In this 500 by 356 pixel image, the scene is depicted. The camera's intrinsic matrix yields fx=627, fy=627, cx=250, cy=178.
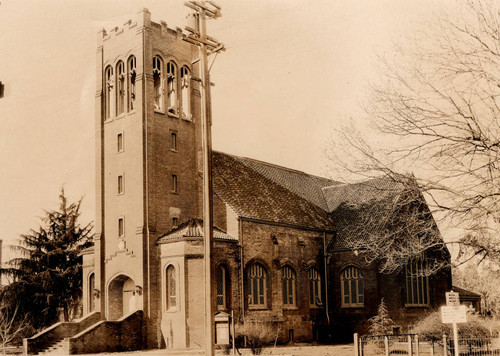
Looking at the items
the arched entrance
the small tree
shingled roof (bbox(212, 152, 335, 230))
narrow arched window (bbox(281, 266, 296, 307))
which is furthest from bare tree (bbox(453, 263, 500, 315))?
the arched entrance

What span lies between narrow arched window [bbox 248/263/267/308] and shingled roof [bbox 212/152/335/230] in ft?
10.1

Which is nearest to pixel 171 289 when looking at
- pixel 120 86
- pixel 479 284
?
pixel 120 86

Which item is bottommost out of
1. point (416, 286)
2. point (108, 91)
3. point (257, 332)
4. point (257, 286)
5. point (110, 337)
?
point (257, 332)

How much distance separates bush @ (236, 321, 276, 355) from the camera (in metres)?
32.8

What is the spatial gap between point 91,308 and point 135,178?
851 cm

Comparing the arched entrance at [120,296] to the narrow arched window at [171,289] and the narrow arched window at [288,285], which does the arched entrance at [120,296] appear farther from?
the narrow arched window at [288,285]

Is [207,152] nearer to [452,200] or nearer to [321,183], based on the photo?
[452,200]

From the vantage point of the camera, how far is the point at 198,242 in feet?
105

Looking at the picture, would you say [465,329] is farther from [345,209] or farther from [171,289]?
[345,209]

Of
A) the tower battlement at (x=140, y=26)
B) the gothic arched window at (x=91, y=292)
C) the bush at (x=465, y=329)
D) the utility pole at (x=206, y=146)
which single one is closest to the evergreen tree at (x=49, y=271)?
the gothic arched window at (x=91, y=292)

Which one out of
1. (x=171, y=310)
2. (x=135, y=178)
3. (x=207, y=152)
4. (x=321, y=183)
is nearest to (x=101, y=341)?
(x=171, y=310)

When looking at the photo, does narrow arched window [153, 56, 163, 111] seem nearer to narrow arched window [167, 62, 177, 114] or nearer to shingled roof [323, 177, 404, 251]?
narrow arched window [167, 62, 177, 114]

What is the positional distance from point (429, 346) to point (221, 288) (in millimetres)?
11751

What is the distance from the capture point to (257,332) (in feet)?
113
